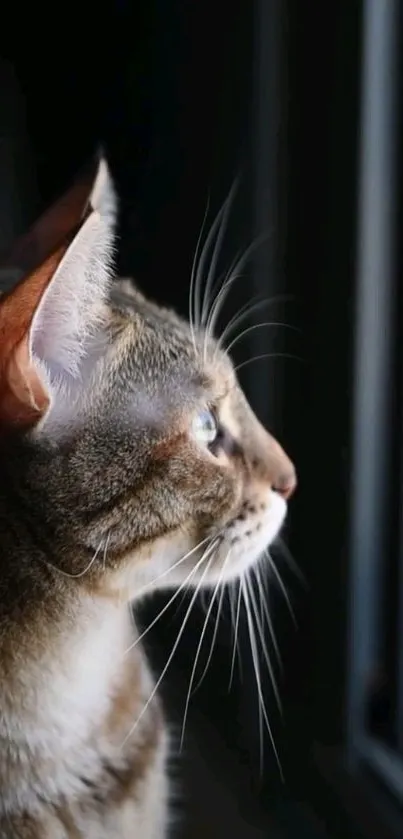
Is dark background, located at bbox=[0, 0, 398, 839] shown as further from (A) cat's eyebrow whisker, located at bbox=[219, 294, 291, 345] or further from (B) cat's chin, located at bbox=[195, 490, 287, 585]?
(B) cat's chin, located at bbox=[195, 490, 287, 585]

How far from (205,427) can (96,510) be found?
10cm

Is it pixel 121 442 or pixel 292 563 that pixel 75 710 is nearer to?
pixel 121 442

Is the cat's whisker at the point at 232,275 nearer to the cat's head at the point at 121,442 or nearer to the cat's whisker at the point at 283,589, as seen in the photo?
the cat's head at the point at 121,442

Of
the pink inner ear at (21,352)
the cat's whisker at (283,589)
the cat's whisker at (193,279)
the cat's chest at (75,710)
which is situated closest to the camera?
the pink inner ear at (21,352)

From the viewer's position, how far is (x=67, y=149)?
761 mm

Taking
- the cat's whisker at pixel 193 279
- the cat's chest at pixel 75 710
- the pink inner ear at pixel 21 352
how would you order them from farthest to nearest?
1. the cat's whisker at pixel 193 279
2. the cat's chest at pixel 75 710
3. the pink inner ear at pixel 21 352

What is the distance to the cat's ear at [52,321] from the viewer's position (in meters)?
0.55

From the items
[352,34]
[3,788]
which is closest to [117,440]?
[3,788]

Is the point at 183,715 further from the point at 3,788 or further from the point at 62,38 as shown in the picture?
the point at 62,38

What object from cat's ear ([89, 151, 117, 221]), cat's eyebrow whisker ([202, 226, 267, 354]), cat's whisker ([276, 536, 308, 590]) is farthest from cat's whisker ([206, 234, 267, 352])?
cat's whisker ([276, 536, 308, 590])

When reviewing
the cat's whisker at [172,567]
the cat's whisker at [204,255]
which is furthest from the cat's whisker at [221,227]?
the cat's whisker at [172,567]

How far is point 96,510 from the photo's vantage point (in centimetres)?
63

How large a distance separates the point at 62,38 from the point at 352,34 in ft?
0.69

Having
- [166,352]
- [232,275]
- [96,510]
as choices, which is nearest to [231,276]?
[232,275]
